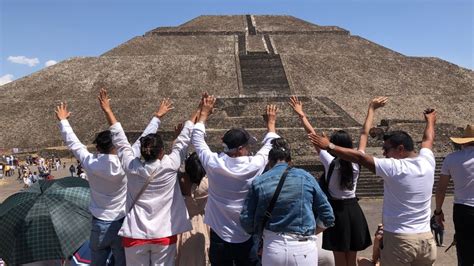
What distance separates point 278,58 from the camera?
40781 millimetres

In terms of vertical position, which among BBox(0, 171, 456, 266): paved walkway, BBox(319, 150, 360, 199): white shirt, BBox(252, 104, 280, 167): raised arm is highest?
BBox(252, 104, 280, 167): raised arm

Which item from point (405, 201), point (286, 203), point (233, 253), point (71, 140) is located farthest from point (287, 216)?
point (71, 140)

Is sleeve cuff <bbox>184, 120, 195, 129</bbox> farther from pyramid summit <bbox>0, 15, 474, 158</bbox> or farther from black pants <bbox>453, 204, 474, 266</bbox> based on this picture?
pyramid summit <bbox>0, 15, 474, 158</bbox>

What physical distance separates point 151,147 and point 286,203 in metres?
1.17

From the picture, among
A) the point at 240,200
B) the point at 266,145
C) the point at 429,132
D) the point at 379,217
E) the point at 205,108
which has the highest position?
the point at 205,108

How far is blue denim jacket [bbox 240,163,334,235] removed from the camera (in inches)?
123

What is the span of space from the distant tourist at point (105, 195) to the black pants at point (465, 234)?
10.7 ft

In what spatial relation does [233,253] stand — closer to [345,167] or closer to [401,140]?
[345,167]

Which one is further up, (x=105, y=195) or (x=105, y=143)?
(x=105, y=143)

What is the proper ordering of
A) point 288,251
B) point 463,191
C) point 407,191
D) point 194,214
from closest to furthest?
1. point 288,251
2. point 407,191
3. point 194,214
4. point 463,191

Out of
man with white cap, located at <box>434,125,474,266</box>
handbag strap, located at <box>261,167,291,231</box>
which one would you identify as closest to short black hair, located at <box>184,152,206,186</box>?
handbag strap, located at <box>261,167,291,231</box>

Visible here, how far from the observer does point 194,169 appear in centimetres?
407

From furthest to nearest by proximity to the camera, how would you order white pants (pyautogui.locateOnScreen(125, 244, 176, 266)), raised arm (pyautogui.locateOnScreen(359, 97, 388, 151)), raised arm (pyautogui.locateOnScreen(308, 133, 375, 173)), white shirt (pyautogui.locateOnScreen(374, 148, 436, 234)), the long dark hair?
raised arm (pyautogui.locateOnScreen(359, 97, 388, 151)), the long dark hair, white pants (pyautogui.locateOnScreen(125, 244, 176, 266)), white shirt (pyautogui.locateOnScreen(374, 148, 436, 234)), raised arm (pyautogui.locateOnScreen(308, 133, 375, 173))

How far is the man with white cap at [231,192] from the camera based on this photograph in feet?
11.4
